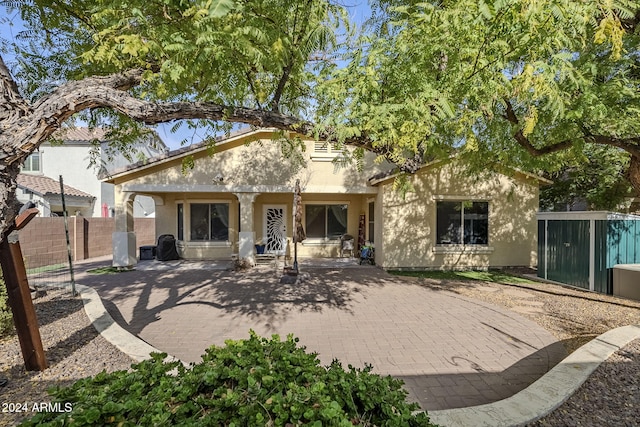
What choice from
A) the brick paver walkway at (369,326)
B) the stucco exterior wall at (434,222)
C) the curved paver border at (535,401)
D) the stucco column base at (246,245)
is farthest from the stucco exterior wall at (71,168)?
the curved paver border at (535,401)

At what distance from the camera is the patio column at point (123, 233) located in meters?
11.5

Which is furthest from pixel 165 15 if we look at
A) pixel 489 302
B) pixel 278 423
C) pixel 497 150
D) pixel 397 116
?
pixel 489 302

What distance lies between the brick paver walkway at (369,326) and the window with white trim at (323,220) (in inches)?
185

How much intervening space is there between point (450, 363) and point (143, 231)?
19.2 meters

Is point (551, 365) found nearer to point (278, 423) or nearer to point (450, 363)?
point (450, 363)

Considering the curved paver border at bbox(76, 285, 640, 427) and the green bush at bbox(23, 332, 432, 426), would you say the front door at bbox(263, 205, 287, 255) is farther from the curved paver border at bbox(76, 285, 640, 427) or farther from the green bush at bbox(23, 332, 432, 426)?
the green bush at bbox(23, 332, 432, 426)

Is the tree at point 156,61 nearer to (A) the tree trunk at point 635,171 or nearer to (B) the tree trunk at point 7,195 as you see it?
(B) the tree trunk at point 7,195

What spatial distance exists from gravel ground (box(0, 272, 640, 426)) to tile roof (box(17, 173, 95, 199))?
12.4m

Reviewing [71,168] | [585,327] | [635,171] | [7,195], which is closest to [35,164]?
[71,168]

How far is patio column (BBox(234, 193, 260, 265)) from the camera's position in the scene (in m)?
12.0

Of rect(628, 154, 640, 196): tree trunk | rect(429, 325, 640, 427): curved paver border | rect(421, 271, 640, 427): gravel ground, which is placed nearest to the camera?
rect(429, 325, 640, 427): curved paver border

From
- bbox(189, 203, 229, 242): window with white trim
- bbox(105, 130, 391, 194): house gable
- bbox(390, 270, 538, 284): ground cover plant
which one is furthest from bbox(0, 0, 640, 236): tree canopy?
bbox(189, 203, 229, 242): window with white trim

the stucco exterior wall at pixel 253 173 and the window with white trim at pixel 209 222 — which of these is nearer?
the stucco exterior wall at pixel 253 173

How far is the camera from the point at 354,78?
12.8 feet
